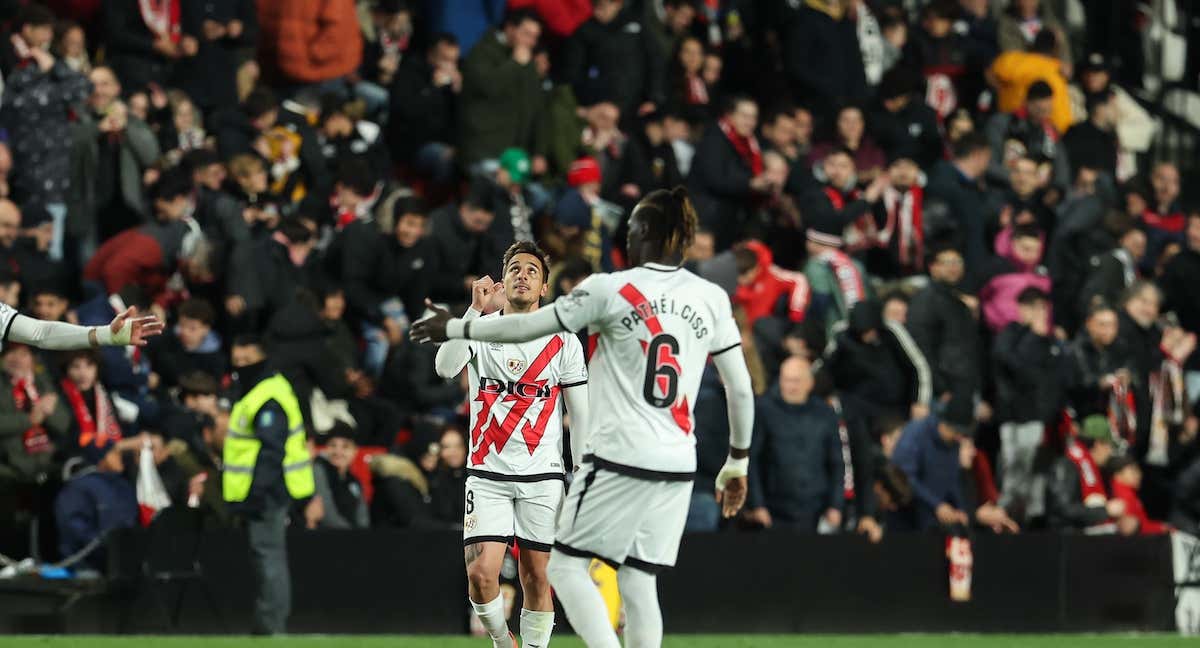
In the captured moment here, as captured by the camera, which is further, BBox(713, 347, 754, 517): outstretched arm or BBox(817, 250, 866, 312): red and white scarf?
BBox(817, 250, 866, 312): red and white scarf

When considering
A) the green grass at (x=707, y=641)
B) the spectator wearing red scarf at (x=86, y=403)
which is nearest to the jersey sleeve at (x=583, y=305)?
the green grass at (x=707, y=641)

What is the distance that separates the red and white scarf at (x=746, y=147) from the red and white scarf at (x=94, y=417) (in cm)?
587

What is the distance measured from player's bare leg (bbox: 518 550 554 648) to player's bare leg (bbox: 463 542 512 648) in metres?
0.14

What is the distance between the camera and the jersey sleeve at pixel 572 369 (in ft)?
33.9

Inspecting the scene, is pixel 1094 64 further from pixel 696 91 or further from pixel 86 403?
pixel 86 403

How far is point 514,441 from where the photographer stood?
33.8 ft

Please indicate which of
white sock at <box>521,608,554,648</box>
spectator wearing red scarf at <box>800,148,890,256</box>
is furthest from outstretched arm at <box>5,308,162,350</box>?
spectator wearing red scarf at <box>800,148,890,256</box>

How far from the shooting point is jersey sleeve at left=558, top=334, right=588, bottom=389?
33.9ft

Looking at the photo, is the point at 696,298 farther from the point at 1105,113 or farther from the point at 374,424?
the point at 1105,113

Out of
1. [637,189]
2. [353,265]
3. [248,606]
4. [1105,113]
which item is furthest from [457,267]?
[1105,113]

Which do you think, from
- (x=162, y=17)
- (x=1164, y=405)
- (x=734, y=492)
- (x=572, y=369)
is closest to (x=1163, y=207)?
(x=1164, y=405)

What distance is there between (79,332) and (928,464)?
792 cm

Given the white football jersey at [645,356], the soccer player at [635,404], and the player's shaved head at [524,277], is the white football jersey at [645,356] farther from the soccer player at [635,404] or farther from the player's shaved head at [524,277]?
the player's shaved head at [524,277]

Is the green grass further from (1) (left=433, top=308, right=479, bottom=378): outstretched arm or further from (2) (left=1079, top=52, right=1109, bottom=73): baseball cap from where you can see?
(2) (left=1079, top=52, right=1109, bottom=73): baseball cap
